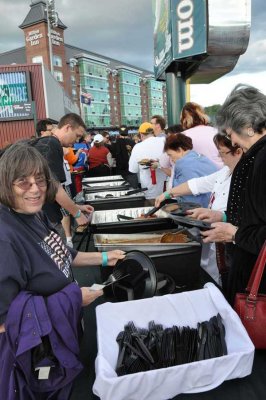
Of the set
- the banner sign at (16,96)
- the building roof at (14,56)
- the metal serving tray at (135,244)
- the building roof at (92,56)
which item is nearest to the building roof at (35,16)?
the building roof at (14,56)

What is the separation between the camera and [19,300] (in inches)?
32.0

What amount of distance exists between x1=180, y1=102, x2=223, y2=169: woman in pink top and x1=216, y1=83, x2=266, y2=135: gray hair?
155cm

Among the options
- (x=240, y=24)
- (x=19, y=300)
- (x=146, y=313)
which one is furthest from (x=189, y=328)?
(x=240, y=24)

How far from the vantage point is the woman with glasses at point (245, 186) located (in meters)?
1.04

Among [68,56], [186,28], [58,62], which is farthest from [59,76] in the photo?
[186,28]

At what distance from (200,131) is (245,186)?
5.75 ft

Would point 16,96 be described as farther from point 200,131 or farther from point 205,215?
point 205,215

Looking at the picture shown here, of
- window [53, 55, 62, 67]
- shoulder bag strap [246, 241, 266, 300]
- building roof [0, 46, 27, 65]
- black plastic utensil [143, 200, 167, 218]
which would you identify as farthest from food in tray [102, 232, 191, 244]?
building roof [0, 46, 27, 65]

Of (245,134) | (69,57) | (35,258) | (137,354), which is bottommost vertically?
(137,354)

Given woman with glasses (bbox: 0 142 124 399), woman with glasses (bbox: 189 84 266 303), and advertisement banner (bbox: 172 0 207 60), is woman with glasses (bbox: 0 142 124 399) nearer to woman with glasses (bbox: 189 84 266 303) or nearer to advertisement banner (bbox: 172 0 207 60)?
woman with glasses (bbox: 189 84 266 303)

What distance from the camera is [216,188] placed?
72.2 inches

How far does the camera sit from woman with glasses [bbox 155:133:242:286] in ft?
5.01

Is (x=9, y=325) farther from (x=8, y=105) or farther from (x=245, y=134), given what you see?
(x=8, y=105)

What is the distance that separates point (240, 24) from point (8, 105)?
15.0 metres
